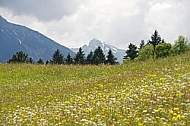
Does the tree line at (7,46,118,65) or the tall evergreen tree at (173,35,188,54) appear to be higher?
the tall evergreen tree at (173,35,188,54)

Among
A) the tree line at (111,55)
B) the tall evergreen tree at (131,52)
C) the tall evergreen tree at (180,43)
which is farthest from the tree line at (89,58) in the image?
the tall evergreen tree at (180,43)

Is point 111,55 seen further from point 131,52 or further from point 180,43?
point 180,43

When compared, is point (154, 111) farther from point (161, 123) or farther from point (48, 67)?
point (48, 67)

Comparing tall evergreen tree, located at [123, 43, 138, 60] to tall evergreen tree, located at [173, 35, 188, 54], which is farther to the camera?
tall evergreen tree, located at [123, 43, 138, 60]

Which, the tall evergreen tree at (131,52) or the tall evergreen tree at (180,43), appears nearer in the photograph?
the tall evergreen tree at (180,43)

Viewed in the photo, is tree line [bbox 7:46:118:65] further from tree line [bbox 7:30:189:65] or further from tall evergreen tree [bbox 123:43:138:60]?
tall evergreen tree [bbox 123:43:138:60]

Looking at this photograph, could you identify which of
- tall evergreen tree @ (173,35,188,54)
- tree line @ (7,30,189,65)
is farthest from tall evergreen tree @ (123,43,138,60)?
tall evergreen tree @ (173,35,188,54)

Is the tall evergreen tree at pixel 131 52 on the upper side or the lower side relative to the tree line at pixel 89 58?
upper

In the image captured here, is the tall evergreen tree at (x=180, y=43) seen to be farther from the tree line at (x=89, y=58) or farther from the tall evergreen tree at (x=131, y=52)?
the tree line at (x=89, y=58)

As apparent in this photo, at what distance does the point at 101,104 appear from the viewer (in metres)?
10.7

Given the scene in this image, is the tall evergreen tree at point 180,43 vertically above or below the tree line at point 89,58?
above

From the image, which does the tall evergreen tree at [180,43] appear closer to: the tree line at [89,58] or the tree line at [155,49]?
the tree line at [155,49]

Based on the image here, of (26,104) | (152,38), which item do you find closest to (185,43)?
(152,38)

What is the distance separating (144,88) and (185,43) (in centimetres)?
7766
